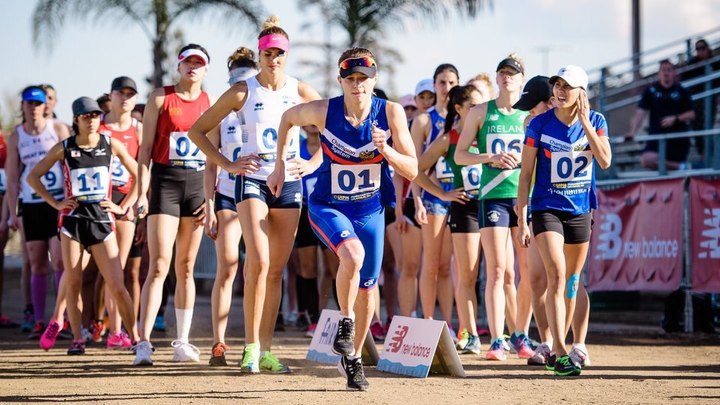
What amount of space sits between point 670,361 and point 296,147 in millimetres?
3684

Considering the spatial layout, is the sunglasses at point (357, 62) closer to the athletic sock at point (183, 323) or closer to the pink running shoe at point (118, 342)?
the athletic sock at point (183, 323)

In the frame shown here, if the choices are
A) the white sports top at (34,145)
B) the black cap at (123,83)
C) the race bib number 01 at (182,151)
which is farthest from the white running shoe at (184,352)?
the white sports top at (34,145)

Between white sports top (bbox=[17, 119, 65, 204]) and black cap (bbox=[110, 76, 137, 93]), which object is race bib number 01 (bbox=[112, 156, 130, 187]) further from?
white sports top (bbox=[17, 119, 65, 204])

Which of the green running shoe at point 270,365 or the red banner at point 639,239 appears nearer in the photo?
the green running shoe at point 270,365

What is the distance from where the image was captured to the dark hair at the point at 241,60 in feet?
31.7

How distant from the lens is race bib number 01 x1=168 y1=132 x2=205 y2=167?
9625 millimetres

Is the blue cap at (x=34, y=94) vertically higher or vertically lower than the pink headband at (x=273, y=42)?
higher

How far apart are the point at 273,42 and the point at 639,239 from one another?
6.49 m

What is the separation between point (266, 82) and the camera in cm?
883

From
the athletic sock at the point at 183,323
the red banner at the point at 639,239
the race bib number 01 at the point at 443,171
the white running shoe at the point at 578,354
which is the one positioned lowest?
the white running shoe at the point at 578,354

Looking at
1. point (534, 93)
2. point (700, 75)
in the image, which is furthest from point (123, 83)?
point (700, 75)

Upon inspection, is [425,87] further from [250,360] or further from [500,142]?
[250,360]

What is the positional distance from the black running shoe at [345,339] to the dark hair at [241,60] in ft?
10.00

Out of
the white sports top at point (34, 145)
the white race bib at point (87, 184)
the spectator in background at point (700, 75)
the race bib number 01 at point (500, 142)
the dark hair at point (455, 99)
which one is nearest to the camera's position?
the race bib number 01 at point (500, 142)
